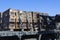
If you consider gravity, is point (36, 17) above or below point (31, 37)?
above

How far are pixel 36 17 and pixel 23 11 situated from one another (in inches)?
259

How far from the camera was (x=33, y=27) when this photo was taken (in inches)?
2505

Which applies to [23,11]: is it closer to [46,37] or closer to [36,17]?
[36,17]

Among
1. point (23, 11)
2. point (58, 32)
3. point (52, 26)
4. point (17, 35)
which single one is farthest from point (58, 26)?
point (17, 35)

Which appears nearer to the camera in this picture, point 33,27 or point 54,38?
point 54,38

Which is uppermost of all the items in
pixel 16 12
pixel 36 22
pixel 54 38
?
pixel 16 12

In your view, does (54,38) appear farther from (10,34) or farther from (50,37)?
(10,34)

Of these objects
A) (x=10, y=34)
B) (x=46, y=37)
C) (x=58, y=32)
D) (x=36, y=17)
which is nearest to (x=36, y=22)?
(x=36, y=17)

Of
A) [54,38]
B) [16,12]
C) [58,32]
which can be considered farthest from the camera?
[16,12]

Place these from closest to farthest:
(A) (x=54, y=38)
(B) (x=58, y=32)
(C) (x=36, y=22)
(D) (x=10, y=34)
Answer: (D) (x=10, y=34)
(B) (x=58, y=32)
(A) (x=54, y=38)
(C) (x=36, y=22)

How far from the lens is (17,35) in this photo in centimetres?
4591

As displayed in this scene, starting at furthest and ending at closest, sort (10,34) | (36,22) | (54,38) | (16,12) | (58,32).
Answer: (36,22) < (16,12) < (54,38) < (58,32) < (10,34)

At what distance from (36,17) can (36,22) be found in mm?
2259

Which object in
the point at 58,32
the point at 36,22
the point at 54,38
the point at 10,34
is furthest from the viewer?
the point at 36,22
